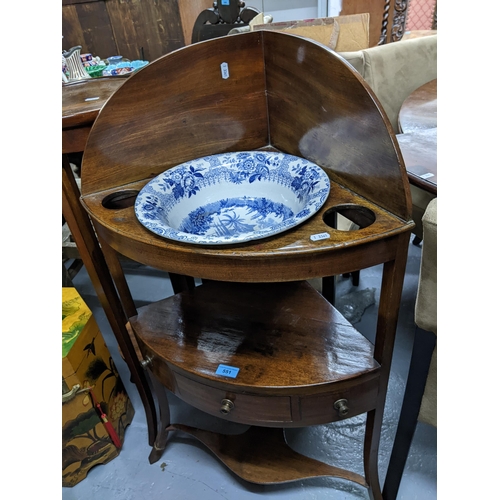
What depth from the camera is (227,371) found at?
782 mm

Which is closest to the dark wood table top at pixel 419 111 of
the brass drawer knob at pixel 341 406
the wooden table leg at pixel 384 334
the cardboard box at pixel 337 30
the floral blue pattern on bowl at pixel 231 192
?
the cardboard box at pixel 337 30

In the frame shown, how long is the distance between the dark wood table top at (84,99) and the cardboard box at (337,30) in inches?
30.8

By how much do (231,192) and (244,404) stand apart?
44 centimetres

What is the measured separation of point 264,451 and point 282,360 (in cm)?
42

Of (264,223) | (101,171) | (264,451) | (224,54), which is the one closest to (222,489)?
(264,451)

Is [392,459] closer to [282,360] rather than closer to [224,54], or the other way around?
[282,360]

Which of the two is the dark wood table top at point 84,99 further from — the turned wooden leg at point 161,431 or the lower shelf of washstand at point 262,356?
the turned wooden leg at point 161,431

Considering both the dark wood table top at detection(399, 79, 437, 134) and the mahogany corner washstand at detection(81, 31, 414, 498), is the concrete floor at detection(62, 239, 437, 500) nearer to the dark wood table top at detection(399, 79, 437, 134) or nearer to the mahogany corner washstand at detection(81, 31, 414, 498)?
the mahogany corner washstand at detection(81, 31, 414, 498)

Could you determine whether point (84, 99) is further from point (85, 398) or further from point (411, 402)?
point (411, 402)

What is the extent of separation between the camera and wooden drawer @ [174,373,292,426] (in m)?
0.78

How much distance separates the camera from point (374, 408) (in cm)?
83

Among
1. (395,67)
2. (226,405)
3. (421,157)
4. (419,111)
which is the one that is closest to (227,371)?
(226,405)

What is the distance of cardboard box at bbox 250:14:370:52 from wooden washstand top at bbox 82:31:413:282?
2.85 feet

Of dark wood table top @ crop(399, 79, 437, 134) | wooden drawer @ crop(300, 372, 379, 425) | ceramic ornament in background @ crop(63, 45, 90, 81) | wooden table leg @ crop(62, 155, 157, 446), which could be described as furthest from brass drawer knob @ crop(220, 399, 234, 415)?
ceramic ornament in background @ crop(63, 45, 90, 81)
